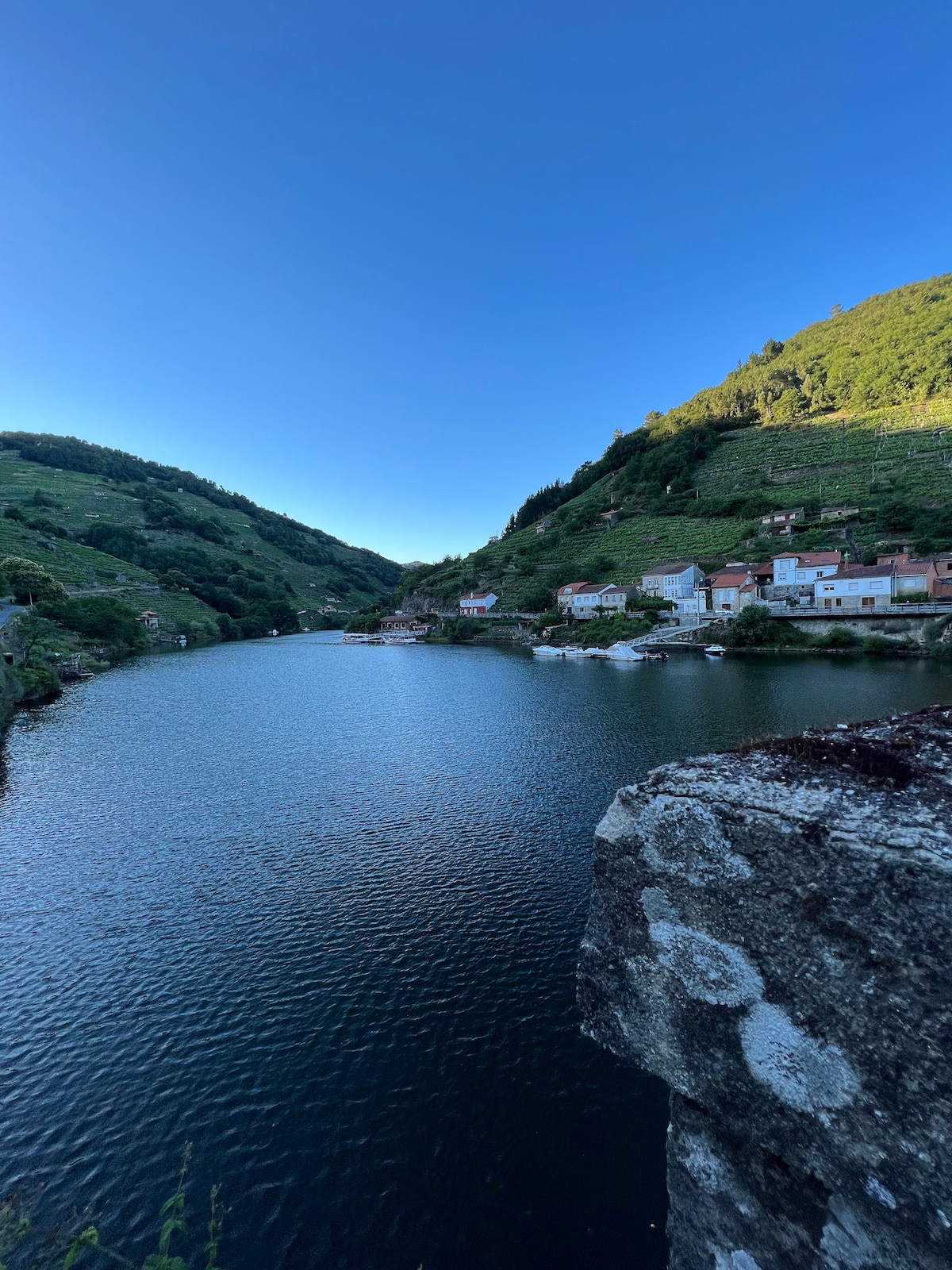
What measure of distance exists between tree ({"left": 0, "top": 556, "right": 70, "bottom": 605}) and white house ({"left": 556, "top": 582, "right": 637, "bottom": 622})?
87119mm

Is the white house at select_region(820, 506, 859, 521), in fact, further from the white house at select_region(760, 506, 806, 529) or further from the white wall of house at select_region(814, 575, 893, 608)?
the white wall of house at select_region(814, 575, 893, 608)

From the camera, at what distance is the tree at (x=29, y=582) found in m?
81.6

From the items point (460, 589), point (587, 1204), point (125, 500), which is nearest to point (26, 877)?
point (587, 1204)

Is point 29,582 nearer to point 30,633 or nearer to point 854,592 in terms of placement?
point 30,633

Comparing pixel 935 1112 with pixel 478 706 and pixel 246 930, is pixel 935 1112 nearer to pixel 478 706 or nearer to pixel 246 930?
pixel 246 930

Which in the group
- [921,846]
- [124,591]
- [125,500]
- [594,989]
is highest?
[125,500]

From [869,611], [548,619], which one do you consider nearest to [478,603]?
[548,619]

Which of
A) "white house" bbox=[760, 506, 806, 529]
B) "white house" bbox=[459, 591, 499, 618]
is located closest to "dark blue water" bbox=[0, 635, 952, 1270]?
"white house" bbox=[459, 591, 499, 618]

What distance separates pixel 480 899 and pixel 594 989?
10283mm

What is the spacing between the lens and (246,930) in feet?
48.0

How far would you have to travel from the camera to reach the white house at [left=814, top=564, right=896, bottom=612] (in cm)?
6400

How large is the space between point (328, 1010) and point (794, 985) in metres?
11.1

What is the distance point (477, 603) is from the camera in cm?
11125

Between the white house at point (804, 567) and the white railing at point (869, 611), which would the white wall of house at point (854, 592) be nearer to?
the white railing at point (869, 611)
